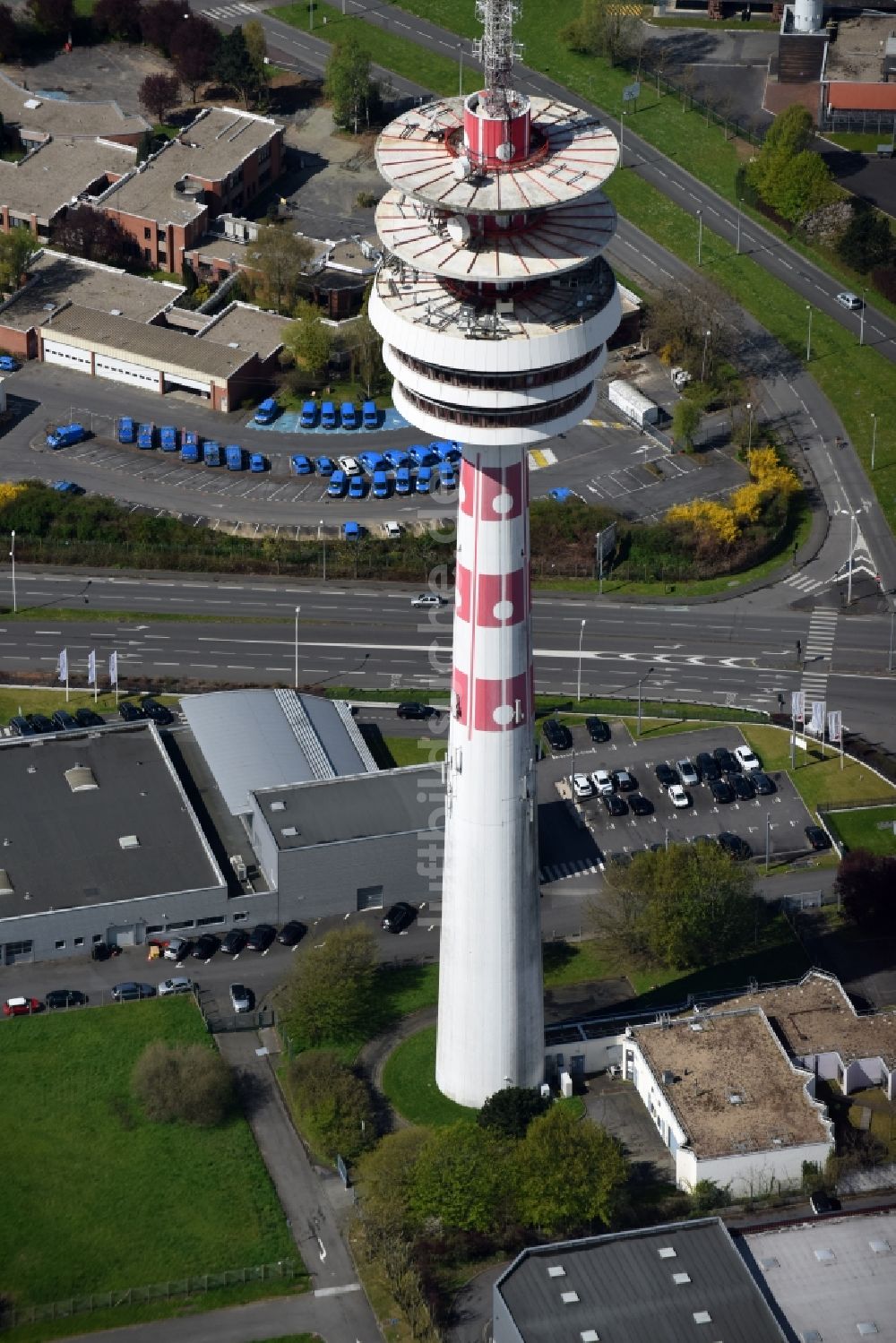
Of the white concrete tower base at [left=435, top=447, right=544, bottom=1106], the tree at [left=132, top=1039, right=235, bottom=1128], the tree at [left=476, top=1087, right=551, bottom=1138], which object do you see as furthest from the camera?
the tree at [left=132, top=1039, right=235, bottom=1128]

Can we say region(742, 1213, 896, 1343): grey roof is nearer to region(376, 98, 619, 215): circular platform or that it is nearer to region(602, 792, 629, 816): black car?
region(602, 792, 629, 816): black car

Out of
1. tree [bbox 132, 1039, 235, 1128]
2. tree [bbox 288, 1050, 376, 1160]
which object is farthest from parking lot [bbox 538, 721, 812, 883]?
tree [bbox 132, 1039, 235, 1128]

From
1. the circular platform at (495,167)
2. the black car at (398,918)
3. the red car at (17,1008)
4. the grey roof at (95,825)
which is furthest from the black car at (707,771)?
the circular platform at (495,167)

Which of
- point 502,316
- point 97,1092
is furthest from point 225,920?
point 502,316

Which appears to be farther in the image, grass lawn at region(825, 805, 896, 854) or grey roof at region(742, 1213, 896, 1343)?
grass lawn at region(825, 805, 896, 854)

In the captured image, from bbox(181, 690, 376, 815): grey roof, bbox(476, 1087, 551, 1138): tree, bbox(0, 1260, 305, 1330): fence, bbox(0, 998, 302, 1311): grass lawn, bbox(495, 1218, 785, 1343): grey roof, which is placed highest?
bbox(495, 1218, 785, 1343): grey roof

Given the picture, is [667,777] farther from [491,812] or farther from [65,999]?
[491,812]

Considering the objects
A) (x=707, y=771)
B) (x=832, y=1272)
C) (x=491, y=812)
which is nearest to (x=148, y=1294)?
(x=491, y=812)

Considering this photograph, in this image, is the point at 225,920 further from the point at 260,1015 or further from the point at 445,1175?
the point at 445,1175
